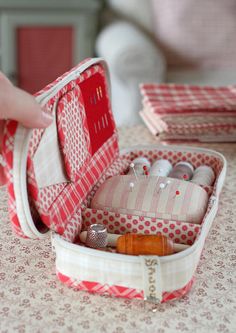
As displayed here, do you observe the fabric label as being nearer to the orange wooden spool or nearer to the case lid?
the orange wooden spool

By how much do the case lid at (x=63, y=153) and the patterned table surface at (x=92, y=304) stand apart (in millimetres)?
79

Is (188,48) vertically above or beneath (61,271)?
beneath

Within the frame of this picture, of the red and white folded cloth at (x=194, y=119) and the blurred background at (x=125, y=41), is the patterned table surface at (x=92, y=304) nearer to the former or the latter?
the red and white folded cloth at (x=194, y=119)

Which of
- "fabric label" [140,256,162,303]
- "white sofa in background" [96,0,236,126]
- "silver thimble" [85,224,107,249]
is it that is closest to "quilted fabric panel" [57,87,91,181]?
"silver thimble" [85,224,107,249]

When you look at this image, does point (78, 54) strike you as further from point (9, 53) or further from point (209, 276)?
point (209, 276)

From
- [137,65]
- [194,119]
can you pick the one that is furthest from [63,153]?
[137,65]

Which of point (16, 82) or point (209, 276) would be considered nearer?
point (209, 276)

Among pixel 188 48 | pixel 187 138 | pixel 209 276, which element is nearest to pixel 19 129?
pixel 209 276

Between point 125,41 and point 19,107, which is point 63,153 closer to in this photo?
point 19,107

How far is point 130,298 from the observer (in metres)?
0.73

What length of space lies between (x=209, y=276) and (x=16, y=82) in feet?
7.28

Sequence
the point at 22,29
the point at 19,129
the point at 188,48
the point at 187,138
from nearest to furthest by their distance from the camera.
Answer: the point at 19,129
the point at 187,138
the point at 188,48
the point at 22,29

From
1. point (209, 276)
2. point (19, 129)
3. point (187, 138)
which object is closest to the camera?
point (19, 129)

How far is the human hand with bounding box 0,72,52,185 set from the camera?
65cm
